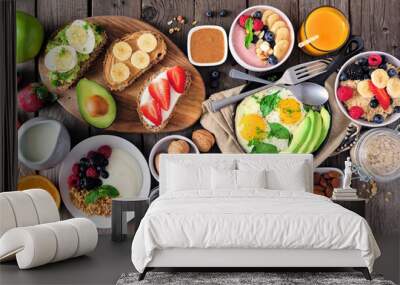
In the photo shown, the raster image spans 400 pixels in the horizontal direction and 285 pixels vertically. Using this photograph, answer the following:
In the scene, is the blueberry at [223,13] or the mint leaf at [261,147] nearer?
the mint leaf at [261,147]

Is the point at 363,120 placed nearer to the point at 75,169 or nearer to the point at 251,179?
the point at 251,179

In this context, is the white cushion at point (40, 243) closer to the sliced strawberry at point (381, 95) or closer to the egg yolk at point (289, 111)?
the egg yolk at point (289, 111)

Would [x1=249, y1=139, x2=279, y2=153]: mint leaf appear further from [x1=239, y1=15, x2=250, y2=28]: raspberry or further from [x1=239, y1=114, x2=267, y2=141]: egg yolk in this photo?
[x1=239, y1=15, x2=250, y2=28]: raspberry

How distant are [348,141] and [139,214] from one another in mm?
2317

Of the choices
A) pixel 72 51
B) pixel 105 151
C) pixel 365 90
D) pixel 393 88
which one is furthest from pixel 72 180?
pixel 393 88

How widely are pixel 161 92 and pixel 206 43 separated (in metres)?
0.70

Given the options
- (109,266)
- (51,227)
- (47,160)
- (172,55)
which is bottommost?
(109,266)

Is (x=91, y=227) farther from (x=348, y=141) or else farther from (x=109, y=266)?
(x=348, y=141)

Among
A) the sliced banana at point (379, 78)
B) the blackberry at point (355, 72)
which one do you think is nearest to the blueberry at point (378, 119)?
the sliced banana at point (379, 78)

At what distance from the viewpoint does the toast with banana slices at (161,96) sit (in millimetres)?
6789

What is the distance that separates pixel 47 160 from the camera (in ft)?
22.0

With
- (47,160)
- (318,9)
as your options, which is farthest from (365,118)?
(47,160)

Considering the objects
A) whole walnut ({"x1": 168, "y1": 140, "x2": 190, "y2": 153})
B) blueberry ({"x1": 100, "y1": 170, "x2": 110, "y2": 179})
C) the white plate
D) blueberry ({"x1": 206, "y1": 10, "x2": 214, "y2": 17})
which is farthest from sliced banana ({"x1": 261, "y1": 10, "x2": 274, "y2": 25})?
blueberry ({"x1": 100, "y1": 170, "x2": 110, "y2": 179})

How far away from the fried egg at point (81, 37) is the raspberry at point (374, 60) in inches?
113
